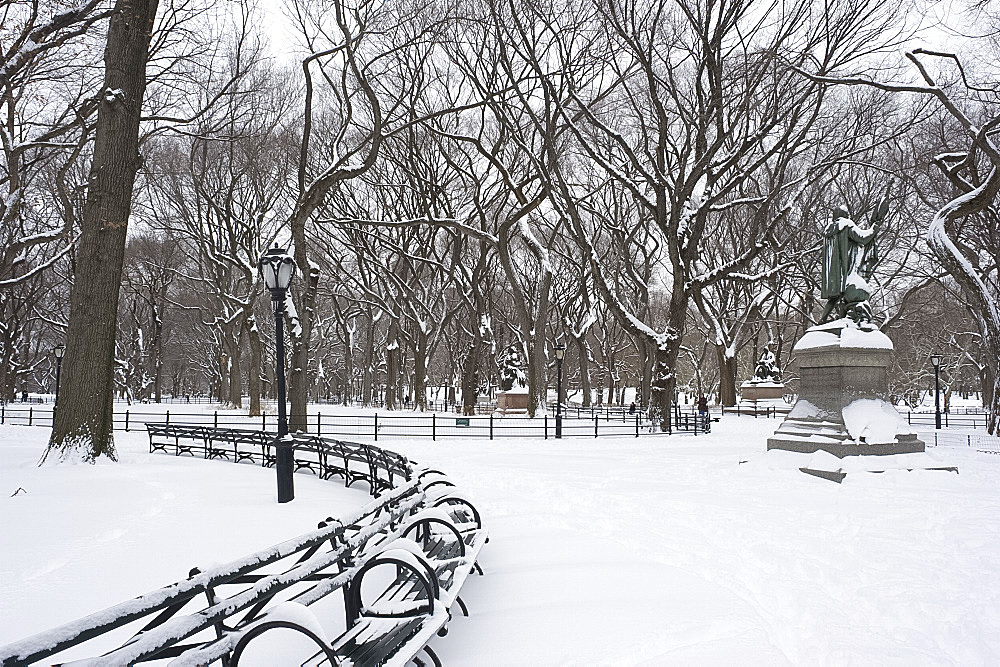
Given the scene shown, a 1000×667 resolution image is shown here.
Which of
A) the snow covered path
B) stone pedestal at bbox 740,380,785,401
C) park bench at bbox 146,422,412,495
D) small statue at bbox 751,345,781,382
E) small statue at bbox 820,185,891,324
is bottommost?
the snow covered path

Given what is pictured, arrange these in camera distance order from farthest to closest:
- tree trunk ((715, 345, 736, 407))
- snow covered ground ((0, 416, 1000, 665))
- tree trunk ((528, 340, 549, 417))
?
tree trunk ((715, 345, 736, 407)), tree trunk ((528, 340, 549, 417)), snow covered ground ((0, 416, 1000, 665))

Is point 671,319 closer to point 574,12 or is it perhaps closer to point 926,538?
point 574,12

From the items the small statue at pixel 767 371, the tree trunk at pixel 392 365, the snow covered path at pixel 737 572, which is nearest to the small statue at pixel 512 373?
the tree trunk at pixel 392 365

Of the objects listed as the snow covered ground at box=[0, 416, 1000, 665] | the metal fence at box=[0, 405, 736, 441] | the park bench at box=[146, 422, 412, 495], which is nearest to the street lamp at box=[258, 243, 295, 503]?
the park bench at box=[146, 422, 412, 495]

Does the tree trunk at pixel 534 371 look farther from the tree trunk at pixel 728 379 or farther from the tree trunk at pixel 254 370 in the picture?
the tree trunk at pixel 254 370

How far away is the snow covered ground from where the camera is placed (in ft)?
15.2

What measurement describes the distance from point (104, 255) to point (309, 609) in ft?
35.5

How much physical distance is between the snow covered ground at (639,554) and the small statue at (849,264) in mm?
3189

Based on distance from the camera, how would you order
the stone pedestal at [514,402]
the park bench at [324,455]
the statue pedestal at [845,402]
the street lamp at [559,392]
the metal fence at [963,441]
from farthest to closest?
the stone pedestal at [514,402]
the street lamp at [559,392]
the metal fence at [963,441]
the statue pedestal at [845,402]
the park bench at [324,455]

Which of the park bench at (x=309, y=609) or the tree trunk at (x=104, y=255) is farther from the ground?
the tree trunk at (x=104, y=255)

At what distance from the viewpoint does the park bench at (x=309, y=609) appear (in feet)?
8.96

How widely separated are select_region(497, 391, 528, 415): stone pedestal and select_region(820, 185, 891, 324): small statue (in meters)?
19.8

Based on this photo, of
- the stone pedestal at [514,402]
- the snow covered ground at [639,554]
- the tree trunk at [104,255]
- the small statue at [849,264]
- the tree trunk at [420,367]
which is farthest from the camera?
the tree trunk at [420,367]

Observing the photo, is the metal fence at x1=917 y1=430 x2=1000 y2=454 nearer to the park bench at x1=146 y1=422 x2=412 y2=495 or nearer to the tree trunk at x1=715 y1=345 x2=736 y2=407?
the tree trunk at x1=715 y1=345 x2=736 y2=407
